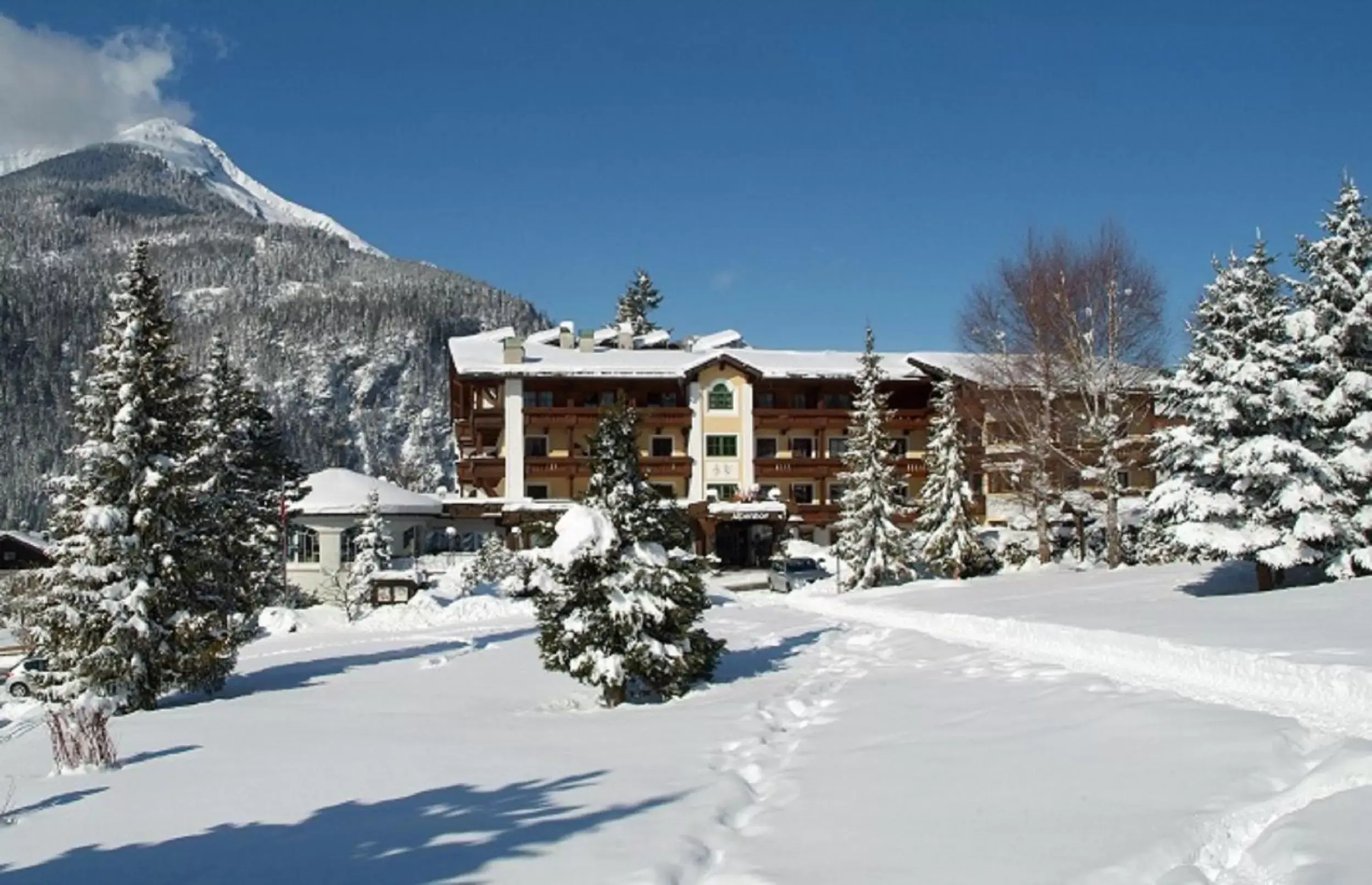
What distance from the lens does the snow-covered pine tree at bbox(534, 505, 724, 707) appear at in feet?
54.6

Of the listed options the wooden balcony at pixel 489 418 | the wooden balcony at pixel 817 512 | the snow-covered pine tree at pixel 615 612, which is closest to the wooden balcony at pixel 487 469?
the wooden balcony at pixel 489 418

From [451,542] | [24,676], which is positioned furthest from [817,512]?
[24,676]

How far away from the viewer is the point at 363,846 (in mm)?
8492

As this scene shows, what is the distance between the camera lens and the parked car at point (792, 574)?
1678 inches

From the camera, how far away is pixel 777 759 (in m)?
11.4

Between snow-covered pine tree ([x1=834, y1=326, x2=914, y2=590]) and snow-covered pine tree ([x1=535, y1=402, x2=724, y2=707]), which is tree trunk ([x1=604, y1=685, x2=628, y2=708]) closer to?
snow-covered pine tree ([x1=535, y1=402, x2=724, y2=707])

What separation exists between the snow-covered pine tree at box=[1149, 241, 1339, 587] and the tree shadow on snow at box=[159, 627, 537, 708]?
17598 millimetres

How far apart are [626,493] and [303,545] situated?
41.2 meters

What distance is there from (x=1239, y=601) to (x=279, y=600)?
34.3m

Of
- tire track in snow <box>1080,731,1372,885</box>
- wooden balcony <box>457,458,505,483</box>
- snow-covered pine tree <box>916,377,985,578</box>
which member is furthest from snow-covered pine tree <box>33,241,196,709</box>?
wooden balcony <box>457,458,505,483</box>

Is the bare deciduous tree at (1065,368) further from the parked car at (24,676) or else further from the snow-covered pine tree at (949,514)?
the parked car at (24,676)

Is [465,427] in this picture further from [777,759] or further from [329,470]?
[777,759]

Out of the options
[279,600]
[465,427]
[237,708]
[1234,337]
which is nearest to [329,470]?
[465,427]

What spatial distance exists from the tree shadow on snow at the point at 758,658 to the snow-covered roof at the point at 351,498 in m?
31.7
